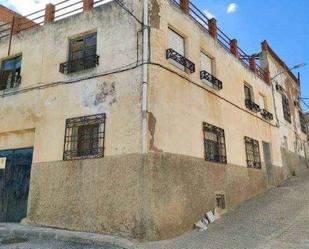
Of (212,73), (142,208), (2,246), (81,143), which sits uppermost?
(212,73)

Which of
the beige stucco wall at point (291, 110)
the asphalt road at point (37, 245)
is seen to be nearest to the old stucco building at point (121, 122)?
the asphalt road at point (37, 245)

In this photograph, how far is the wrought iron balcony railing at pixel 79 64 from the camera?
10.2 metres

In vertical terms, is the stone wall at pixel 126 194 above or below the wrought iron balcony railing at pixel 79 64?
below

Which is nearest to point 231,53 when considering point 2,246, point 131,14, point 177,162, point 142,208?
point 131,14

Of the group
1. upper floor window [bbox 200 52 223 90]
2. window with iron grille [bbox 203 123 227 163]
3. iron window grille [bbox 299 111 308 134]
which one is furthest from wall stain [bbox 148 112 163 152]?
iron window grille [bbox 299 111 308 134]

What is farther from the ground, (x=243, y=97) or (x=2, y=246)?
(x=243, y=97)

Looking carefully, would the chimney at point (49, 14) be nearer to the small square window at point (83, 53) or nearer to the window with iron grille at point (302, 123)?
the small square window at point (83, 53)

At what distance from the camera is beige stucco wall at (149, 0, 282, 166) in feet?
29.6

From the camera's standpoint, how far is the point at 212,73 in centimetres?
1241

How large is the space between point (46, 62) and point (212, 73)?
20.6 feet

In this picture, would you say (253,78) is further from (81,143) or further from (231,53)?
(81,143)

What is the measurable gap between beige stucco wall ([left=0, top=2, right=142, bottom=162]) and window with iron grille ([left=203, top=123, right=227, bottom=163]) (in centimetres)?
323

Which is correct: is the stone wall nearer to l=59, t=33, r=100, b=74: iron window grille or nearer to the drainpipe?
the drainpipe

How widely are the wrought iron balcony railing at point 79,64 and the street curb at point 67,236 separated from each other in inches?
201
